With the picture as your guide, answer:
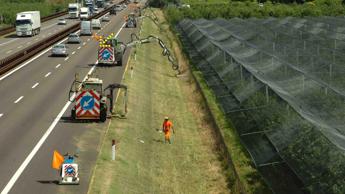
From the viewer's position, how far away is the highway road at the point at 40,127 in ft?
86.4

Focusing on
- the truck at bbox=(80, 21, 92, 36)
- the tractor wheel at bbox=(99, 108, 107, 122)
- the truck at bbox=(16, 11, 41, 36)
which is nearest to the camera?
the tractor wheel at bbox=(99, 108, 107, 122)

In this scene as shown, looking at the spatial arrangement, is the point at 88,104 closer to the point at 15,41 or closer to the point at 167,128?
the point at 167,128

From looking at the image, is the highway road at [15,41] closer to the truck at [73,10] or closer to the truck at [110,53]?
the truck at [110,53]

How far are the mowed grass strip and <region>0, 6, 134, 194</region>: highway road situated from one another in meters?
1.16

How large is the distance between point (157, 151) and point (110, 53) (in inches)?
1213

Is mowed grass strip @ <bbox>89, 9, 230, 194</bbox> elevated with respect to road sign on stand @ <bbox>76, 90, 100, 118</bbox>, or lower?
lower

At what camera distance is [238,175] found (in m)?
29.5

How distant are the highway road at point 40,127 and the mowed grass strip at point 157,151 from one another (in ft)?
3.82

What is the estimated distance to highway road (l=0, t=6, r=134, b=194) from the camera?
26344 millimetres

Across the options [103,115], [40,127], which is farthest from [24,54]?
[40,127]

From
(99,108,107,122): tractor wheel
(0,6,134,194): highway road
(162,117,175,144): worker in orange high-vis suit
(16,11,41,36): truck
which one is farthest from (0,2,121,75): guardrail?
(162,117,175,144): worker in orange high-vis suit

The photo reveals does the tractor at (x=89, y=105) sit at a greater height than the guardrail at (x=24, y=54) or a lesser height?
greater

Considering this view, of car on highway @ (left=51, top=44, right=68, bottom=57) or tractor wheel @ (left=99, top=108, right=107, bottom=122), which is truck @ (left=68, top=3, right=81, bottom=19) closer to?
car on highway @ (left=51, top=44, right=68, bottom=57)

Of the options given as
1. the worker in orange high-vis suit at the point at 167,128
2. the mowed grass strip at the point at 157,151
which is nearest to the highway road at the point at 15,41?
the mowed grass strip at the point at 157,151
